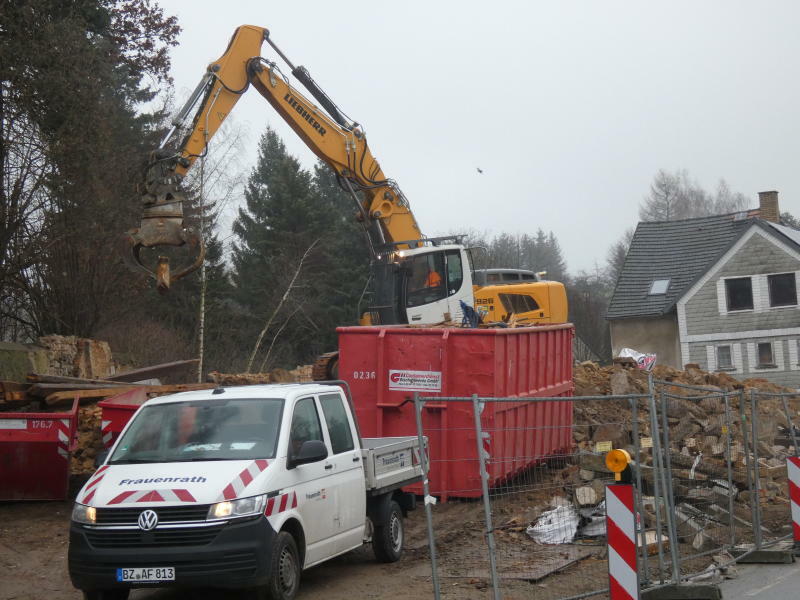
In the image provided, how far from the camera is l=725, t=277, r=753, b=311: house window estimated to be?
4269 centimetres

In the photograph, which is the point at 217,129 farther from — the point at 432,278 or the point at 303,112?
the point at 432,278

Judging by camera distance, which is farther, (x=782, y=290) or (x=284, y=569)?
(x=782, y=290)

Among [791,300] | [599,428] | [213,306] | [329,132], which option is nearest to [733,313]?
[791,300]

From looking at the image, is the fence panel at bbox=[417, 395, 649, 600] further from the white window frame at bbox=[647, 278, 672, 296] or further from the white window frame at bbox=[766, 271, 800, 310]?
the white window frame at bbox=[647, 278, 672, 296]

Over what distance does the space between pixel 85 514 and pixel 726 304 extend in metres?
38.7

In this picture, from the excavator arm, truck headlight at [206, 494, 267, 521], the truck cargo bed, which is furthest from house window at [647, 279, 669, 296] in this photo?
truck headlight at [206, 494, 267, 521]

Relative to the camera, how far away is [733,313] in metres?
42.5

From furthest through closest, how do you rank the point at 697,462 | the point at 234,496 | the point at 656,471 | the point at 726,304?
the point at 726,304 → the point at 697,462 → the point at 656,471 → the point at 234,496

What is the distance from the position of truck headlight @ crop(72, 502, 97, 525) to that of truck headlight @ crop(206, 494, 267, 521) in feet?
3.23

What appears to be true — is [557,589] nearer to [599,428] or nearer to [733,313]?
[599,428]

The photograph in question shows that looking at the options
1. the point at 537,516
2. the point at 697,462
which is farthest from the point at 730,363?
the point at 537,516

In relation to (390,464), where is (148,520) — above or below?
below

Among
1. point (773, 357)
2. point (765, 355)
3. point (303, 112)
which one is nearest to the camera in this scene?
point (303, 112)

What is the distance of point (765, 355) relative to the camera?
41.6 metres
